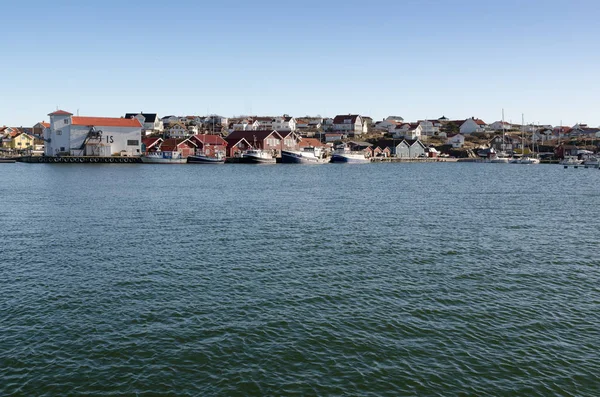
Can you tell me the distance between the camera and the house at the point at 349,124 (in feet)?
566

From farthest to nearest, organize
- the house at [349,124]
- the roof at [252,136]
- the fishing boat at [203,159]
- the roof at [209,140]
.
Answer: the house at [349,124] → the roof at [252,136] → the roof at [209,140] → the fishing boat at [203,159]

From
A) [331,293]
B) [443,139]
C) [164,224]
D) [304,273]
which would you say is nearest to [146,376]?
[331,293]

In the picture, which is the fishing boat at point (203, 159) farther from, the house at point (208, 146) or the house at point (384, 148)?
the house at point (384, 148)

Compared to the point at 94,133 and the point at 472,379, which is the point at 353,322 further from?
the point at 94,133

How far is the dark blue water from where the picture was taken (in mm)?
11867

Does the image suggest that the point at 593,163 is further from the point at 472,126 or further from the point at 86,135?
the point at 86,135

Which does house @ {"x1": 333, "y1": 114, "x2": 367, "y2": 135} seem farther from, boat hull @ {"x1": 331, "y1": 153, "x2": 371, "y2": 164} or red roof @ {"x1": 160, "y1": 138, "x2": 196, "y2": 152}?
red roof @ {"x1": 160, "y1": 138, "x2": 196, "y2": 152}

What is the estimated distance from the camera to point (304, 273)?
66.2 ft

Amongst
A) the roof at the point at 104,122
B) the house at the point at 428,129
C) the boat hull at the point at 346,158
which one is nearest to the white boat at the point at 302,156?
the boat hull at the point at 346,158

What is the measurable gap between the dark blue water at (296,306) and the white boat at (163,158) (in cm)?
7194

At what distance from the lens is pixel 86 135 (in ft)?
333

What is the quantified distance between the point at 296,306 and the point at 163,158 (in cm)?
9290

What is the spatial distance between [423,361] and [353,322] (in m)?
2.95

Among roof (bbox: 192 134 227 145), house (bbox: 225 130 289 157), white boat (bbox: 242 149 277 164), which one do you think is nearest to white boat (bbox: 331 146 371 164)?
house (bbox: 225 130 289 157)
